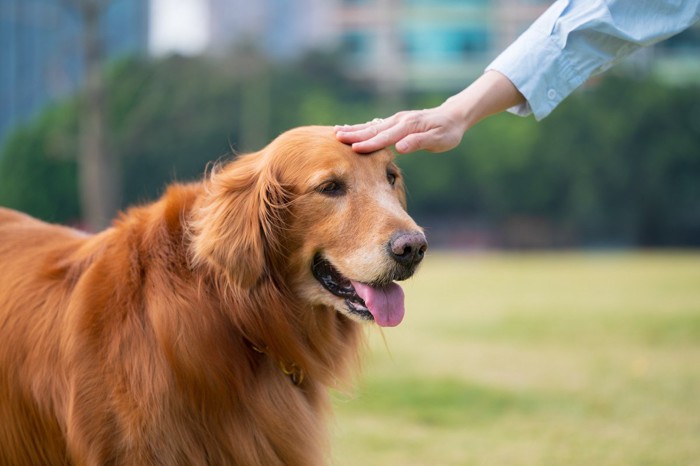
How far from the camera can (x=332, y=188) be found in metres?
3.82

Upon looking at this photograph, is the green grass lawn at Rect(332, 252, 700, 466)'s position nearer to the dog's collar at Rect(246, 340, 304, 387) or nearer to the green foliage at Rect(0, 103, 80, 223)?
the dog's collar at Rect(246, 340, 304, 387)

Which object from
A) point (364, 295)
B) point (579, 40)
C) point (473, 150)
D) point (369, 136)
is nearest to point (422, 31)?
point (473, 150)

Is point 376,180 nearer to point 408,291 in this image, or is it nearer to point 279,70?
point 408,291

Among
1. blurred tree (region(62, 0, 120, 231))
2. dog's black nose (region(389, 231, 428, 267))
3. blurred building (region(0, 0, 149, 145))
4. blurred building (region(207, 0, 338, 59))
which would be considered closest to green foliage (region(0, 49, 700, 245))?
blurred building (region(0, 0, 149, 145))

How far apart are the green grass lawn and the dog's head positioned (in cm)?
66

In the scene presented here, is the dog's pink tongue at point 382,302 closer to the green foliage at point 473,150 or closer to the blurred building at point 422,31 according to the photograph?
the green foliage at point 473,150

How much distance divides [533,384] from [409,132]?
19.5 feet

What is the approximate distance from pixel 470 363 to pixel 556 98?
708cm

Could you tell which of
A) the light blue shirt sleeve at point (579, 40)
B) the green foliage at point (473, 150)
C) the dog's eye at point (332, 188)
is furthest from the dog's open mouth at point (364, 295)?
the green foliage at point (473, 150)

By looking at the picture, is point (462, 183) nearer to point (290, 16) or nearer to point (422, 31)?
point (422, 31)

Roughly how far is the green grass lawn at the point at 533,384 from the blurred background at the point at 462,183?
0.13ft

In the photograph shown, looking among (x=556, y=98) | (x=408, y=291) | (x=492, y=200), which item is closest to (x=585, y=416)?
(x=556, y=98)

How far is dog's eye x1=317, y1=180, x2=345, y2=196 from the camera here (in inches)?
150

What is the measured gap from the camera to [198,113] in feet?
136
